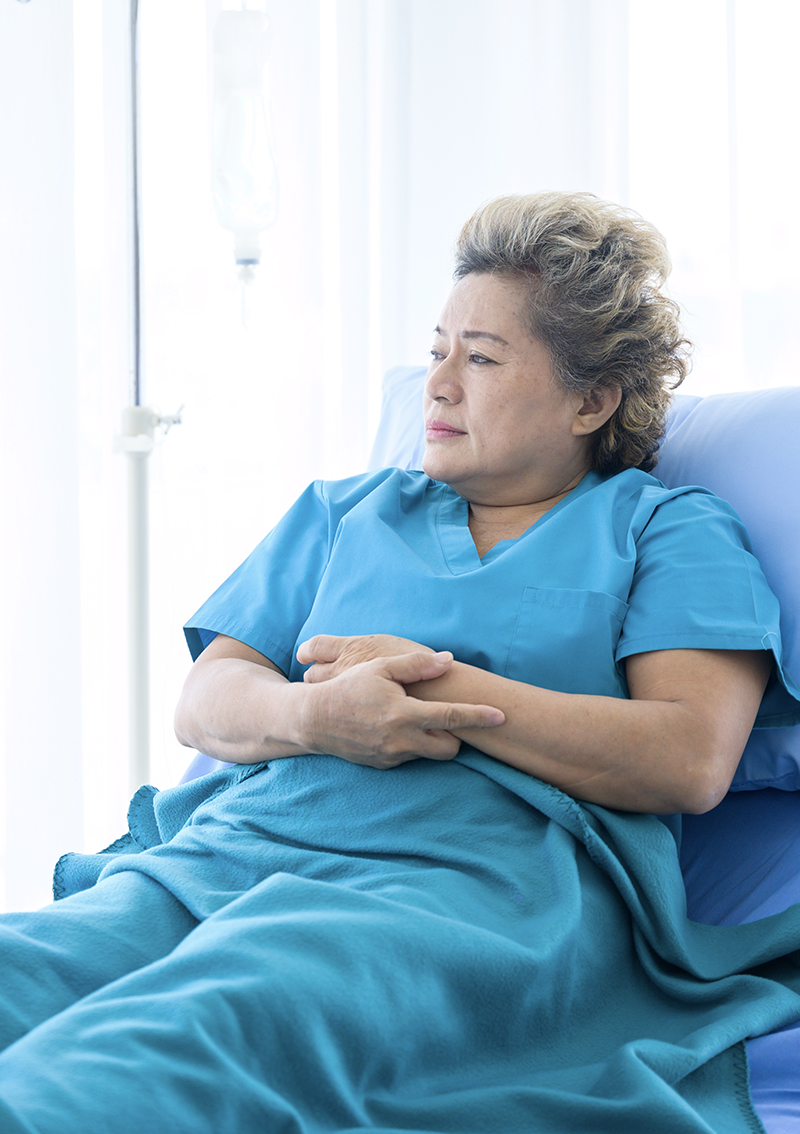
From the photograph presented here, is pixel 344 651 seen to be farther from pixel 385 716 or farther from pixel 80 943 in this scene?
pixel 80 943

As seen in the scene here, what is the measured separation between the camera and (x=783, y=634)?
1.14 metres

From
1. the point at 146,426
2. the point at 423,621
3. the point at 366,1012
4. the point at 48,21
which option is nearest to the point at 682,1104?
the point at 366,1012

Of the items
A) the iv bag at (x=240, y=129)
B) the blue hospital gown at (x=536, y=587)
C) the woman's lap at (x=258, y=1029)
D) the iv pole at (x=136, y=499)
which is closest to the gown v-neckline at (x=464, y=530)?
the blue hospital gown at (x=536, y=587)

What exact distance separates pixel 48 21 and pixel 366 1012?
183 centimetres

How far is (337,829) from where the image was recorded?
980mm

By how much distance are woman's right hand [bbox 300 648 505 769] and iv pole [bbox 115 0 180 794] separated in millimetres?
781

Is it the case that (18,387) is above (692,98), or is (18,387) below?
below

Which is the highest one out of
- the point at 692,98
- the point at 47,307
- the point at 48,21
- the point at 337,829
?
the point at 48,21

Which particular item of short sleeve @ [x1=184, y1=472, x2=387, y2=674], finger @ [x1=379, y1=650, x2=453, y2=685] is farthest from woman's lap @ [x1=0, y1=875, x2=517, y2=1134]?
short sleeve @ [x1=184, y1=472, x2=387, y2=674]

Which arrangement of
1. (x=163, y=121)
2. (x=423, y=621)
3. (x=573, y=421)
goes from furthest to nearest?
1. (x=163, y=121)
2. (x=573, y=421)
3. (x=423, y=621)

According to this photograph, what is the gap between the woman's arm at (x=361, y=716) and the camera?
967 millimetres

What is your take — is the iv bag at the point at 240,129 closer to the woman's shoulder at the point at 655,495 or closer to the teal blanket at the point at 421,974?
the woman's shoulder at the point at 655,495

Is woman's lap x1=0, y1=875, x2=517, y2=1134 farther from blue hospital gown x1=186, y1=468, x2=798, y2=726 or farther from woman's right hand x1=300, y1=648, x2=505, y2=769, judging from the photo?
blue hospital gown x1=186, y1=468, x2=798, y2=726

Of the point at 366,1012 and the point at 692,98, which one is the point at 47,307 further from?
the point at 366,1012
